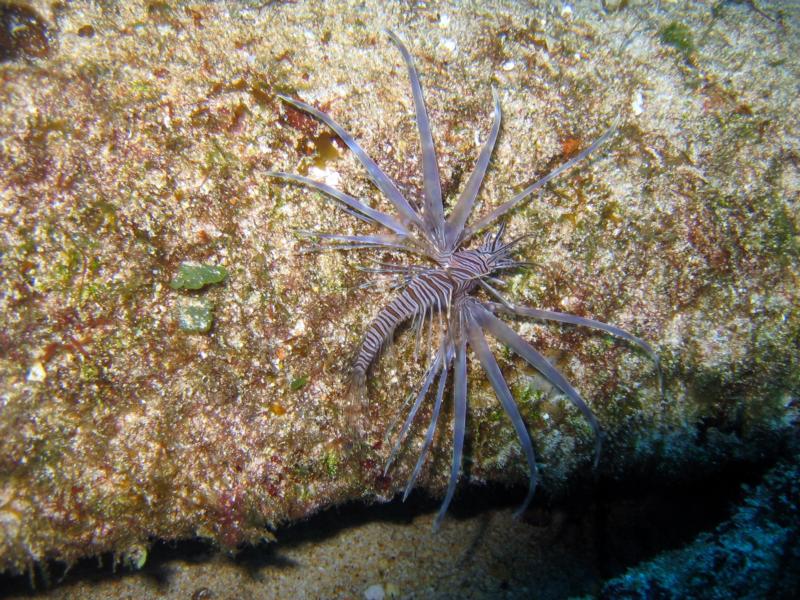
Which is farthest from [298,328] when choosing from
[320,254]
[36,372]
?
[36,372]

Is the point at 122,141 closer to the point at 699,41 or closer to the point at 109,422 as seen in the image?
the point at 109,422

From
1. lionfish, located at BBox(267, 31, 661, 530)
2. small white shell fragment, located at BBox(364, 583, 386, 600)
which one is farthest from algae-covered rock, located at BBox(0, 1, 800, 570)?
small white shell fragment, located at BBox(364, 583, 386, 600)

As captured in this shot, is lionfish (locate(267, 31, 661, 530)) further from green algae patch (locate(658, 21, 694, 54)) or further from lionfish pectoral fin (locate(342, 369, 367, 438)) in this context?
green algae patch (locate(658, 21, 694, 54))

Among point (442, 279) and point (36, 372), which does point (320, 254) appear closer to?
point (442, 279)

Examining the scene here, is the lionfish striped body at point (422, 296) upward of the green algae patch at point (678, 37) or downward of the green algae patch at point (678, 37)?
downward

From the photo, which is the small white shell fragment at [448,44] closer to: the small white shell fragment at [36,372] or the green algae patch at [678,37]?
the green algae patch at [678,37]

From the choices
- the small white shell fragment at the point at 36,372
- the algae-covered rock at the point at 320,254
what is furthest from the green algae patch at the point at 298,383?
the small white shell fragment at the point at 36,372
